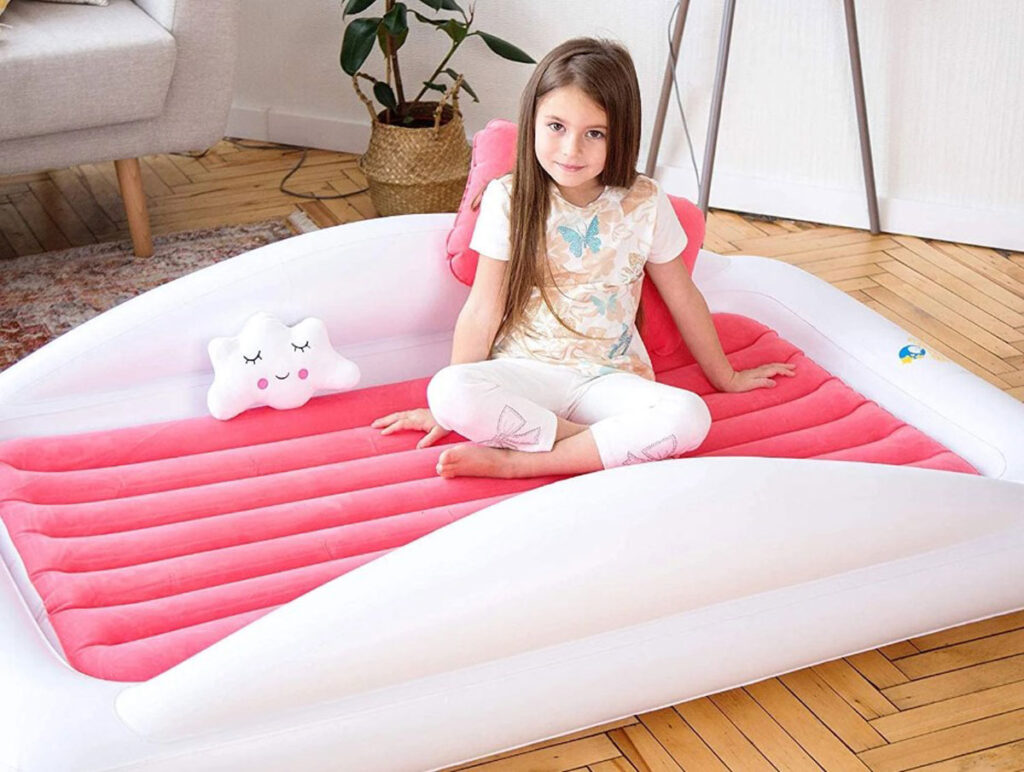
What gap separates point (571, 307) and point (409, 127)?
1.26 metres

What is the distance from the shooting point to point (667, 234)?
77.6 inches

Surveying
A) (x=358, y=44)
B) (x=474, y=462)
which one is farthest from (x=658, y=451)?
(x=358, y=44)

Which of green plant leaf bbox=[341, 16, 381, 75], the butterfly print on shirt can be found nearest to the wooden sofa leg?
green plant leaf bbox=[341, 16, 381, 75]

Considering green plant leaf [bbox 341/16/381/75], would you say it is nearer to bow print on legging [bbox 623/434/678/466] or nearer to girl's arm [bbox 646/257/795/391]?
girl's arm [bbox 646/257/795/391]

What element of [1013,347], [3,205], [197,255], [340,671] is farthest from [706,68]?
[340,671]

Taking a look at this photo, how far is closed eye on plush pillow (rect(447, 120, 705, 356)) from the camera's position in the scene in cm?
205

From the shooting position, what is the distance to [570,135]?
181 cm

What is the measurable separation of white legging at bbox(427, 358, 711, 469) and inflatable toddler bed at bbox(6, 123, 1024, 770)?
73 millimetres

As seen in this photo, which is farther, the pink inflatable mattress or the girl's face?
the girl's face

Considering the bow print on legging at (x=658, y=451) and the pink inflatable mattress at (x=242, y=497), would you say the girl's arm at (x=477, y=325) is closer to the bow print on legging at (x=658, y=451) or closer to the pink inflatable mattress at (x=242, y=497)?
the pink inflatable mattress at (x=242, y=497)

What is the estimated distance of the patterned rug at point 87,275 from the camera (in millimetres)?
2547

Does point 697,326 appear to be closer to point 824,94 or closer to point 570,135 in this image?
point 570,135

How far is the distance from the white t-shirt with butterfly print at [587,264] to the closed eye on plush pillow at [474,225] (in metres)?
0.10

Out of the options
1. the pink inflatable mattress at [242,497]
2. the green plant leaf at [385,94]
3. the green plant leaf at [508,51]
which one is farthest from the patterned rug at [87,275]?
the pink inflatable mattress at [242,497]
